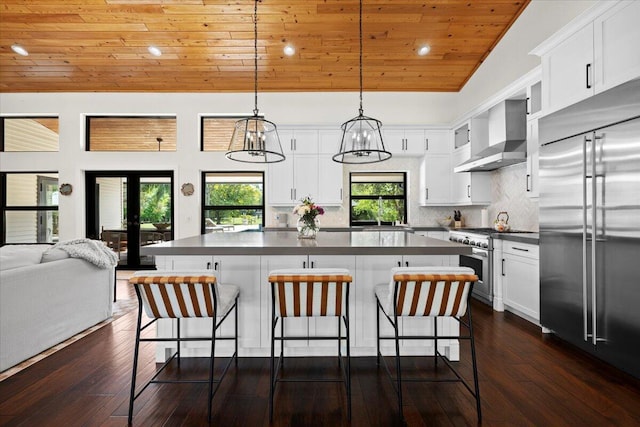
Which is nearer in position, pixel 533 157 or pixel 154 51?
pixel 533 157

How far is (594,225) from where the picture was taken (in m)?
2.47

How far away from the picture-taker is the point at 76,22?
4.45 meters

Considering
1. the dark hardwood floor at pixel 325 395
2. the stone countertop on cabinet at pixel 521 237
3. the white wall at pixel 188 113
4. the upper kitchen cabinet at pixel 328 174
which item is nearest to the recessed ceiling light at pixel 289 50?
the white wall at pixel 188 113

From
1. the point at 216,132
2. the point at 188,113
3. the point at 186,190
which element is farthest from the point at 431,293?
the point at 188,113

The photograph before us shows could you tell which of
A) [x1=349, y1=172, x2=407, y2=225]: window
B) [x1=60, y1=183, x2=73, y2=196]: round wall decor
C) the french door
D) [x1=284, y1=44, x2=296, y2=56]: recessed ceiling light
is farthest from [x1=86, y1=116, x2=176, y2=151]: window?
[x1=349, y1=172, x2=407, y2=225]: window

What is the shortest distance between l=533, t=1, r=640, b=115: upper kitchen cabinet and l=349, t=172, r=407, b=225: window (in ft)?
9.55

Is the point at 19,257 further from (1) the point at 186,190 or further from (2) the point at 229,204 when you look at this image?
(2) the point at 229,204

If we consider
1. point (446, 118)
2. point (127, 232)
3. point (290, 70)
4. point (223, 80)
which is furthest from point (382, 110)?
point (127, 232)

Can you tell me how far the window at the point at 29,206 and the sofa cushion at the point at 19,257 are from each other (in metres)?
3.75

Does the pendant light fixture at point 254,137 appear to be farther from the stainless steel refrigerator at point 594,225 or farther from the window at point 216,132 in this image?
the window at point 216,132

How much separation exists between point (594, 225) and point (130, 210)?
669 centimetres

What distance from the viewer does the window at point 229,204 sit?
596 cm

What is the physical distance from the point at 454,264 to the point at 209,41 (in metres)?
4.43

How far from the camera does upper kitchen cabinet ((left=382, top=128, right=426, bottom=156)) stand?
5480 millimetres
